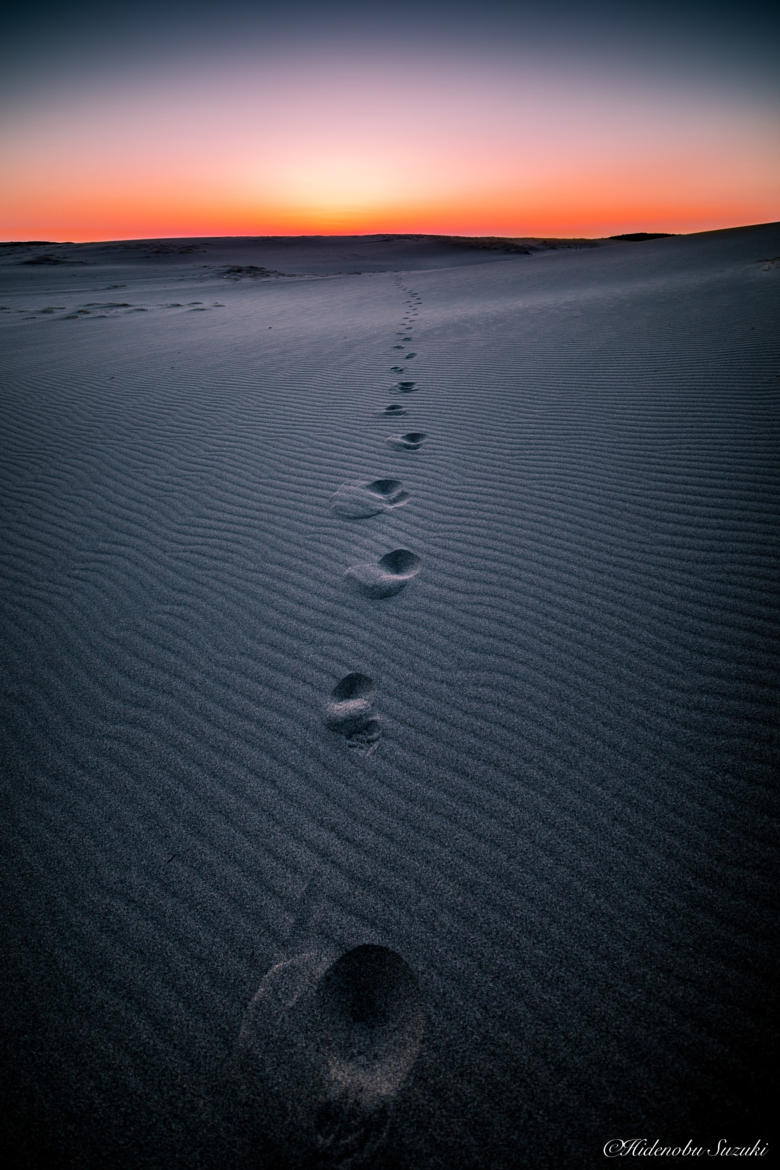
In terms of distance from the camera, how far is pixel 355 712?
1707 mm

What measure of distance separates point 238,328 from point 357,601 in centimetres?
843

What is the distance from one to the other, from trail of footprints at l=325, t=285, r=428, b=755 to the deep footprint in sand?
59 centimetres

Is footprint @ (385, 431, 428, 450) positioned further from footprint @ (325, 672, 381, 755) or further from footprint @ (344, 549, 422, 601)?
footprint @ (325, 672, 381, 755)

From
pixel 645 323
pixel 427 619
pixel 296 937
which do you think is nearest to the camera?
pixel 296 937

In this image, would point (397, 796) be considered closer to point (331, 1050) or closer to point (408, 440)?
point (331, 1050)

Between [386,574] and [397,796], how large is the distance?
3.62 feet

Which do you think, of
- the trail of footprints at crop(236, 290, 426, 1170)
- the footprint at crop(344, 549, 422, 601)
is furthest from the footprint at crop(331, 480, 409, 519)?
the trail of footprints at crop(236, 290, 426, 1170)

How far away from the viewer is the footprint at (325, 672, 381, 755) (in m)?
1.62

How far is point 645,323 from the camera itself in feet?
19.2

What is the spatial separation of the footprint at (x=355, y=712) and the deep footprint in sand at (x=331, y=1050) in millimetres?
584

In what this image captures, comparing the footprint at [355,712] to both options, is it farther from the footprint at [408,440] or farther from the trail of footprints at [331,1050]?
the footprint at [408,440]

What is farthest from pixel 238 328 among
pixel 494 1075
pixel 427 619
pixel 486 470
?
pixel 494 1075

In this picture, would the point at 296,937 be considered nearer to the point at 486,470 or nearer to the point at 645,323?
the point at 486,470

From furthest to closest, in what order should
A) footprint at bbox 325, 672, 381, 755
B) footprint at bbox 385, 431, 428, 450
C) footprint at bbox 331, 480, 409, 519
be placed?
footprint at bbox 385, 431, 428, 450 < footprint at bbox 331, 480, 409, 519 < footprint at bbox 325, 672, 381, 755
